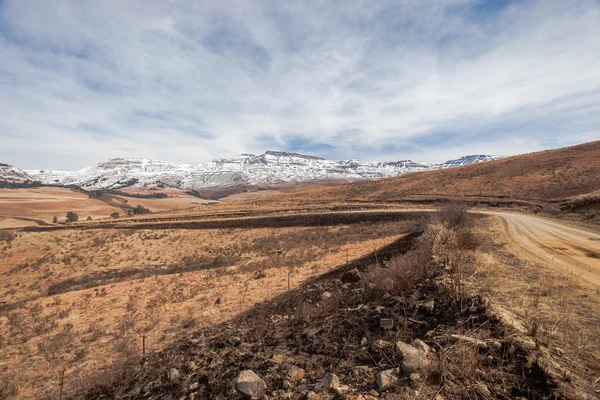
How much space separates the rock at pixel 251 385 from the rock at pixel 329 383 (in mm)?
897

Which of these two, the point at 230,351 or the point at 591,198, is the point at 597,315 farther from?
the point at 591,198

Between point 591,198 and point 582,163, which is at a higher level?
point 582,163

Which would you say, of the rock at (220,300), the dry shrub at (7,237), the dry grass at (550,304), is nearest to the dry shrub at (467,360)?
the dry grass at (550,304)

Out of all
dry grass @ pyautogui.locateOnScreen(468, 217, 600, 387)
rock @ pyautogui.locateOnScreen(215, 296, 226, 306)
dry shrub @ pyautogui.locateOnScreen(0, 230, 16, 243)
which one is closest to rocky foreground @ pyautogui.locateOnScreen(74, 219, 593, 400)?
dry grass @ pyautogui.locateOnScreen(468, 217, 600, 387)

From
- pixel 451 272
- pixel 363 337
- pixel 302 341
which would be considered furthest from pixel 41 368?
pixel 451 272

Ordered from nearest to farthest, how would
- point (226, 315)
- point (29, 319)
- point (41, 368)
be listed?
point (41, 368), point (226, 315), point (29, 319)

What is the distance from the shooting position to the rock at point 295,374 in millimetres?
4441

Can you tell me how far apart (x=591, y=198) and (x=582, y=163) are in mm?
29245

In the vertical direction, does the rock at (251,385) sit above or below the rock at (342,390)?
below

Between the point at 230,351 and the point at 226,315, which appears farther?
the point at 226,315

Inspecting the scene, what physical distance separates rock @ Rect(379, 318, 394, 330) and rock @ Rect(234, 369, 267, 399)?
2.22 metres

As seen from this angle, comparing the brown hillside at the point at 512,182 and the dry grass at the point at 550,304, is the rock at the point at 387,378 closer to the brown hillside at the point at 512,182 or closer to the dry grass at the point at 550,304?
the dry grass at the point at 550,304

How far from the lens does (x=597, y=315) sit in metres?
4.97

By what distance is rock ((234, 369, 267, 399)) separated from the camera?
4238 millimetres
